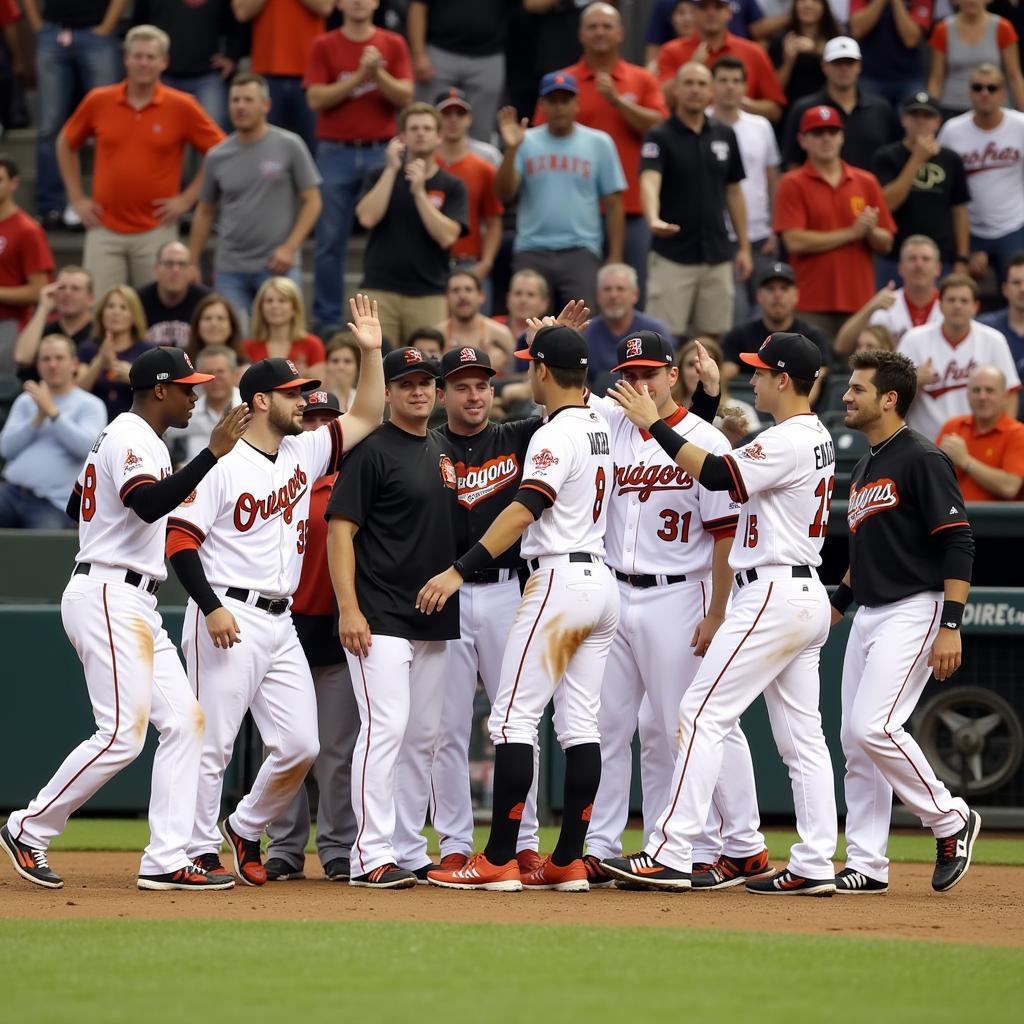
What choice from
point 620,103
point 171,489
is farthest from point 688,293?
point 171,489

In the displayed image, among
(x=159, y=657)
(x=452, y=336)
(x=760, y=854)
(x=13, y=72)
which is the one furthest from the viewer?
(x=13, y=72)

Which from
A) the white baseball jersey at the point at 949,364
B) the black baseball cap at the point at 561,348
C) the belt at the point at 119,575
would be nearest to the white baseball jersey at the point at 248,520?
the belt at the point at 119,575

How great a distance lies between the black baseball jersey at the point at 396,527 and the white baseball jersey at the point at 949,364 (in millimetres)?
4555

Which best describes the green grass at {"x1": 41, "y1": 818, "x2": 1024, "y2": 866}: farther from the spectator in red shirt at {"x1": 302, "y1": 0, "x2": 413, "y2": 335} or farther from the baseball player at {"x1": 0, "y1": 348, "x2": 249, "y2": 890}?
the spectator in red shirt at {"x1": 302, "y1": 0, "x2": 413, "y2": 335}

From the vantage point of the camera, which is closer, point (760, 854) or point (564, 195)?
point (760, 854)

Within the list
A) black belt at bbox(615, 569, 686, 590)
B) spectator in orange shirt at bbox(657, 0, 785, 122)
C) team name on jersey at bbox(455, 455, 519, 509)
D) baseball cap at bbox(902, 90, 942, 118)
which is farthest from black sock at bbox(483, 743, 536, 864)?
spectator in orange shirt at bbox(657, 0, 785, 122)

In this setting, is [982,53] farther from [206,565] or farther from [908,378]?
[206,565]

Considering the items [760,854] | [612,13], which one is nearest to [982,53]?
[612,13]

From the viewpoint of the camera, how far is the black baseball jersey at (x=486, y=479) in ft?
23.9

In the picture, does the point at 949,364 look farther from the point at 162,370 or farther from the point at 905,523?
the point at 162,370

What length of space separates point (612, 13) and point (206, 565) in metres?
6.91

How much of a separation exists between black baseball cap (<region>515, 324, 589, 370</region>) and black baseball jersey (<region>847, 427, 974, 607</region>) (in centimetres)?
123

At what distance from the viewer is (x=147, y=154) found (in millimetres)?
12461

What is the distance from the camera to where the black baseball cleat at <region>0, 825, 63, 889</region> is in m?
6.84
